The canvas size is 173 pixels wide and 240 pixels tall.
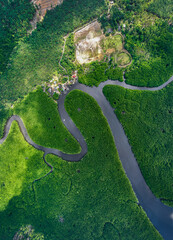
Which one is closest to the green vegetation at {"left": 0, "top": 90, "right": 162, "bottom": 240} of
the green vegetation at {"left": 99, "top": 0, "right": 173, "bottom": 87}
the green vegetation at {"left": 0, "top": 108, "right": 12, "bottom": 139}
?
the green vegetation at {"left": 0, "top": 108, "right": 12, "bottom": 139}

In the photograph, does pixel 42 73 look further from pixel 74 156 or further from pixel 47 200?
pixel 47 200

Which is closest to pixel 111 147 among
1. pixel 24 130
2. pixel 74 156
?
pixel 74 156

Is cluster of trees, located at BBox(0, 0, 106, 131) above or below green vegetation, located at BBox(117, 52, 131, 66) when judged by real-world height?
above

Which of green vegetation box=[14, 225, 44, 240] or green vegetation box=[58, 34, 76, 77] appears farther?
green vegetation box=[58, 34, 76, 77]

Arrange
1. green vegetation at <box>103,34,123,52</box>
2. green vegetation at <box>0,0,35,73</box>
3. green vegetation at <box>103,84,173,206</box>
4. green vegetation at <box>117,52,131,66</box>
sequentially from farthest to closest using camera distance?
green vegetation at <box>0,0,35,73</box> < green vegetation at <box>103,34,123,52</box> < green vegetation at <box>117,52,131,66</box> < green vegetation at <box>103,84,173,206</box>

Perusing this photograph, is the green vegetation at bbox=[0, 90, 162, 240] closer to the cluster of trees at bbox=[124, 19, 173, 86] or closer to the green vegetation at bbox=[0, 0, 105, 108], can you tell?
the cluster of trees at bbox=[124, 19, 173, 86]

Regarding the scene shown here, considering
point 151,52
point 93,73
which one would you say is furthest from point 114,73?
point 151,52

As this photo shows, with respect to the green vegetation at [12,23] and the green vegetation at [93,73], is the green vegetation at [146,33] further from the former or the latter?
the green vegetation at [12,23]
